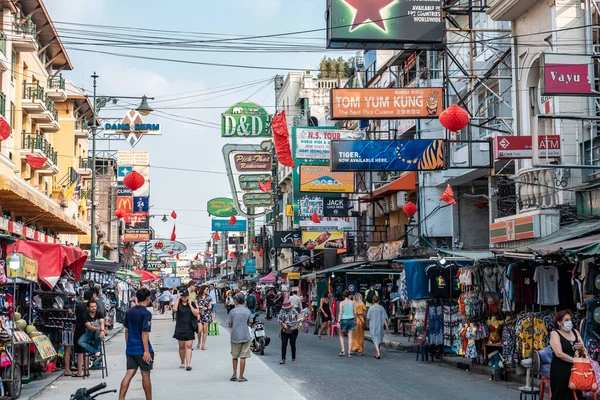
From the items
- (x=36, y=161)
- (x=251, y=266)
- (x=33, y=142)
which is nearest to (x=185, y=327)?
(x=36, y=161)

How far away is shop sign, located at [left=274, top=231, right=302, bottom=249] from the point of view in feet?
177

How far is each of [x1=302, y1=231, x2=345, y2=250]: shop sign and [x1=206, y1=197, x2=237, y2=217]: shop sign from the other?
16.1 meters

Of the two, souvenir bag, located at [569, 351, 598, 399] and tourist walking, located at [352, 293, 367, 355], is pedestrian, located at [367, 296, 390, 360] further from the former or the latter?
souvenir bag, located at [569, 351, 598, 399]

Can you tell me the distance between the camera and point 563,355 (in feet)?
35.0

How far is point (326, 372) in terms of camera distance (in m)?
18.0

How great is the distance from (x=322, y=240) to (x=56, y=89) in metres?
17.1

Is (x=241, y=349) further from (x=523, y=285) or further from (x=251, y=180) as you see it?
(x=251, y=180)

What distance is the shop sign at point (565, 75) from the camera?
57.4 ft

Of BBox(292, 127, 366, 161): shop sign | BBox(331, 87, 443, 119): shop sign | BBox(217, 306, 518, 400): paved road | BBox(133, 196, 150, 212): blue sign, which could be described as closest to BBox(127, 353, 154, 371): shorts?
BBox(217, 306, 518, 400): paved road

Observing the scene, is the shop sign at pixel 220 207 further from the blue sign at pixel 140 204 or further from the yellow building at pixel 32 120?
the blue sign at pixel 140 204

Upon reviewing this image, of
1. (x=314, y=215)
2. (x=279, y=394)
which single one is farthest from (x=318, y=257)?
(x=279, y=394)

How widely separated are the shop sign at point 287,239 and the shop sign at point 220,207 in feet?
22.7

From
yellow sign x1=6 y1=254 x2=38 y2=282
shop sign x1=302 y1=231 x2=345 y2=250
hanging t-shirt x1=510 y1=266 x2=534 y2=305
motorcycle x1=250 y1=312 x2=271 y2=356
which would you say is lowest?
motorcycle x1=250 y1=312 x2=271 y2=356

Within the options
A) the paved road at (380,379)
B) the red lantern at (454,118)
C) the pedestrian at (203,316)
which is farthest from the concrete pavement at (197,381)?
the red lantern at (454,118)
